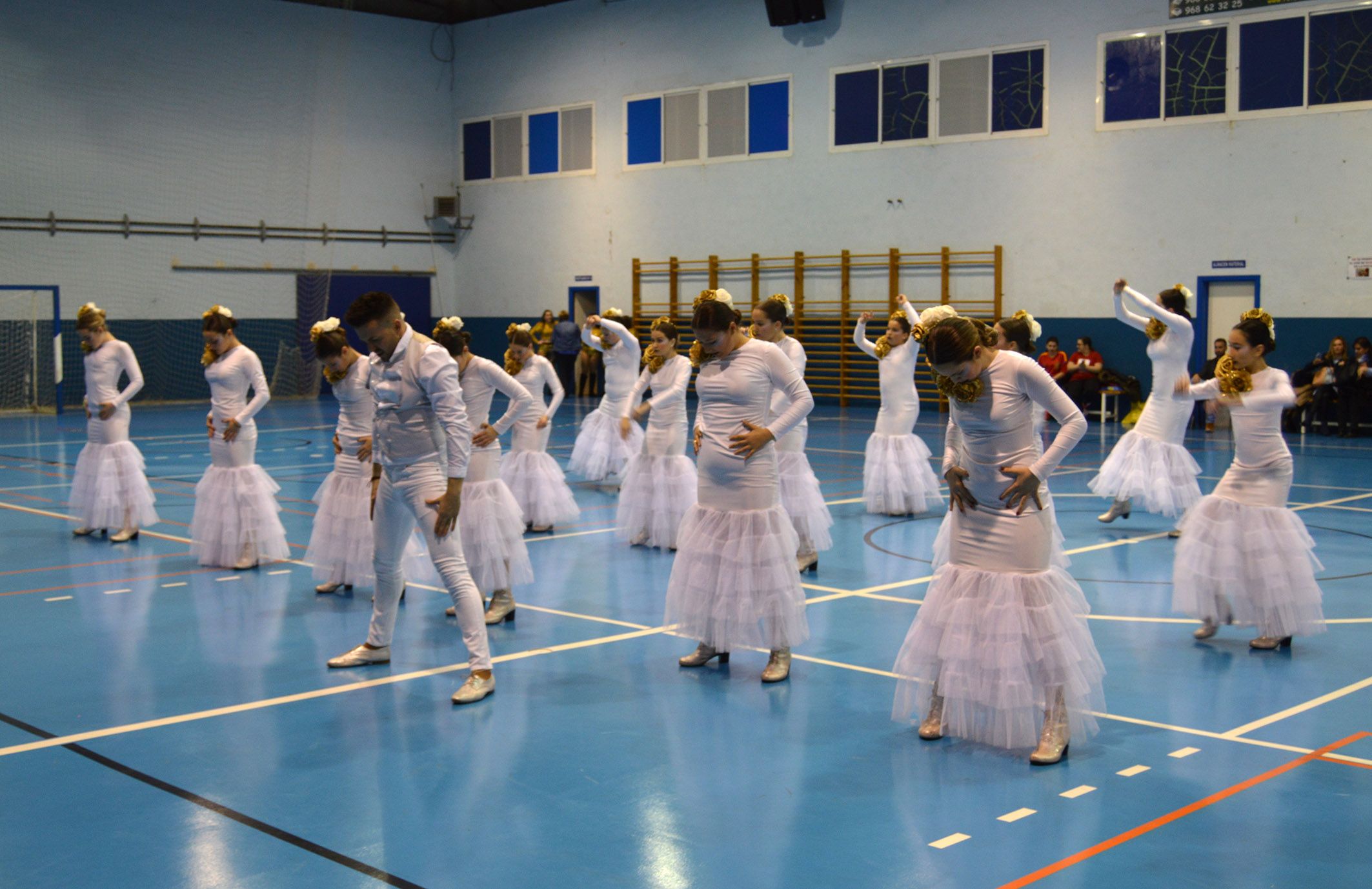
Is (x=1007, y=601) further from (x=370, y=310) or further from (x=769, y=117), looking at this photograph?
(x=769, y=117)

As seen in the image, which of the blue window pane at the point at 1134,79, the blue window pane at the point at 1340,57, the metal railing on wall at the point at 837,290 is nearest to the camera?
the blue window pane at the point at 1340,57

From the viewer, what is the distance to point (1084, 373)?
21.8 metres

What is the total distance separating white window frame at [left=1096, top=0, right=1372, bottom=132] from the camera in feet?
63.6

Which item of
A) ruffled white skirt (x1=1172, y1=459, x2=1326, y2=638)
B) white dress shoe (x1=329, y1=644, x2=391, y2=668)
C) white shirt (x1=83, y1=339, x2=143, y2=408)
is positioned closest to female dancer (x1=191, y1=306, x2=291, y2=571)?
white shirt (x1=83, y1=339, x2=143, y2=408)

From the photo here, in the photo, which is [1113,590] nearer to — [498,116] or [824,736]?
[824,736]

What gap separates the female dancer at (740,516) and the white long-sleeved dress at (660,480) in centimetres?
371

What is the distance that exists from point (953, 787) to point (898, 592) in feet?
12.3

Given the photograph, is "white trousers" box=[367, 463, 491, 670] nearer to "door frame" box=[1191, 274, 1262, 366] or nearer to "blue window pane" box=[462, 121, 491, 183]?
"door frame" box=[1191, 274, 1262, 366]

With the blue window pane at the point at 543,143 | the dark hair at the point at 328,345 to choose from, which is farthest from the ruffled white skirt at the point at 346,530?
the blue window pane at the point at 543,143

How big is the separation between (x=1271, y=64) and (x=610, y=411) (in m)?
12.9

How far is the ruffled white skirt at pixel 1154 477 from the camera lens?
1105 cm

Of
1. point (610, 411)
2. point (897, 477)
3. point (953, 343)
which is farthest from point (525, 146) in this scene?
point (953, 343)

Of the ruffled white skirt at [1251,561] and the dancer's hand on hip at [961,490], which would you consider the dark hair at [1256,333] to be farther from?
the dancer's hand on hip at [961,490]

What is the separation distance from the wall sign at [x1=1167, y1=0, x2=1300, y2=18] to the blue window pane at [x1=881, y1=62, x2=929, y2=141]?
177 inches
